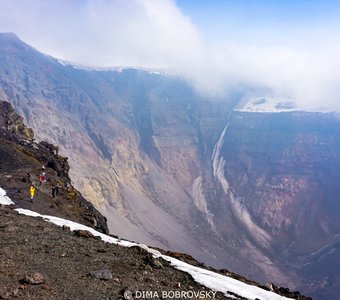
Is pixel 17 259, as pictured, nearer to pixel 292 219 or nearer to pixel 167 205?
pixel 167 205

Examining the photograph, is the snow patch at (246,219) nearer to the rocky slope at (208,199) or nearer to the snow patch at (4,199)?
the rocky slope at (208,199)

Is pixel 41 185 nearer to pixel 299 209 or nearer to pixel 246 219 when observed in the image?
pixel 246 219

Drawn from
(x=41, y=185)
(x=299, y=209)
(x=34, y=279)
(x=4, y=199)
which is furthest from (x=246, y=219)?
(x=34, y=279)

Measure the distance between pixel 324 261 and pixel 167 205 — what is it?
60860 mm

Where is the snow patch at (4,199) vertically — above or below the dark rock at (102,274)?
below

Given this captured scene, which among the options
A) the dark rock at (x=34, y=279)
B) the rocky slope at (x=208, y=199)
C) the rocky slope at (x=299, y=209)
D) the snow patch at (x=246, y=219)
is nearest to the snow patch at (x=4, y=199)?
the dark rock at (x=34, y=279)

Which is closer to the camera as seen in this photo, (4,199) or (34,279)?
(34,279)

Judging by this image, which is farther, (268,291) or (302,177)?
(302,177)

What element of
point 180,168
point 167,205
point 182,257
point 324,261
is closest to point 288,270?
point 324,261

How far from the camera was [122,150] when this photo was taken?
18900cm

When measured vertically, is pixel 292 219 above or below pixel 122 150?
below

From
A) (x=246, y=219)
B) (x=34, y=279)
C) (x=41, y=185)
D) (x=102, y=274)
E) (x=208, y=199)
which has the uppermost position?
(x=34, y=279)

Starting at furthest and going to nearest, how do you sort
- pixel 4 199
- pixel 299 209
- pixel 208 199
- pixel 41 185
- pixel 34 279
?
pixel 208 199 → pixel 299 209 → pixel 41 185 → pixel 4 199 → pixel 34 279

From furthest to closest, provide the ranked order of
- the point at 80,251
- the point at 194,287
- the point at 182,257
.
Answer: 1. the point at 182,257
2. the point at 80,251
3. the point at 194,287
